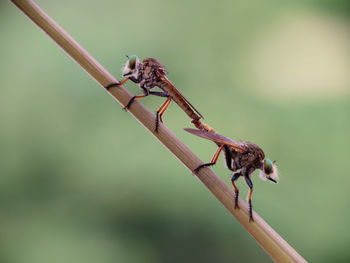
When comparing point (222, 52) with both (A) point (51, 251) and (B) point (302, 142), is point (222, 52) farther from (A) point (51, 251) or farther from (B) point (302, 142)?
(A) point (51, 251)

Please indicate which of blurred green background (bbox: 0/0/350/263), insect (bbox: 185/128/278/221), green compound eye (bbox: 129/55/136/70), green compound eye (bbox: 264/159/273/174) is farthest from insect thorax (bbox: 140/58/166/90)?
blurred green background (bbox: 0/0/350/263)

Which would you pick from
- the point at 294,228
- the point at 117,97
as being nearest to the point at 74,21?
the point at 294,228

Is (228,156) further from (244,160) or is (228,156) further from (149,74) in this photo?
(149,74)

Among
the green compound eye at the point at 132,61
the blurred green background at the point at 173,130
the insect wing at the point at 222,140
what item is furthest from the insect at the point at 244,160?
the blurred green background at the point at 173,130

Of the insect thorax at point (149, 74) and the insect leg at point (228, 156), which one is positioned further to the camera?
the insect thorax at point (149, 74)

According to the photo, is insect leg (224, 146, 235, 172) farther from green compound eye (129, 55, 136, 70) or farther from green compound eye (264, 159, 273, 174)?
green compound eye (129, 55, 136, 70)

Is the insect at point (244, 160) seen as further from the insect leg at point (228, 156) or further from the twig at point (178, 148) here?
the twig at point (178, 148)

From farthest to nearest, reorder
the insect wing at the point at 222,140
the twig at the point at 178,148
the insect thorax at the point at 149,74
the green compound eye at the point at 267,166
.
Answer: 1. the insect thorax at the point at 149,74
2. the green compound eye at the point at 267,166
3. the insect wing at the point at 222,140
4. the twig at the point at 178,148
